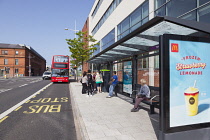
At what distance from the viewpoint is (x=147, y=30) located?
11.8ft

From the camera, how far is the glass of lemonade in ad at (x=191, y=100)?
111 inches

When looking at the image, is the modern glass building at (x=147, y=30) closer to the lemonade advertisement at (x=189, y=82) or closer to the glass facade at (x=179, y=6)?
the glass facade at (x=179, y=6)

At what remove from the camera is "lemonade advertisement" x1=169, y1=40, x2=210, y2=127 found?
270cm

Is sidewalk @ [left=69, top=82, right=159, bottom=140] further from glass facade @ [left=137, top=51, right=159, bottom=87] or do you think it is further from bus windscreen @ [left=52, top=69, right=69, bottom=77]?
bus windscreen @ [left=52, top=69, right=69, bottom=77]

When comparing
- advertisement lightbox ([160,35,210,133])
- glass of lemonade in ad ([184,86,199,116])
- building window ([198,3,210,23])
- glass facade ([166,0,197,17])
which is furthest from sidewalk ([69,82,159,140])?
glass facade ([166,0,197,17])

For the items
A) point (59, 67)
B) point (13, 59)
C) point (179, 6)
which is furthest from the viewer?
point (13, 59)

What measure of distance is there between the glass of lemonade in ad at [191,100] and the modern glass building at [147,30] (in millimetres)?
1302

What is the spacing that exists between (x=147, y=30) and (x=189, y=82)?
1612 mm

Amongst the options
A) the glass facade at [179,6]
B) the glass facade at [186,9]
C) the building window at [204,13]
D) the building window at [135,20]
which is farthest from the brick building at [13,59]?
the building window at [204,13]

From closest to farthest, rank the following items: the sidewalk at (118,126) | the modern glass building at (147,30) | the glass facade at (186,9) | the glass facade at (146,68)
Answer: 1. the modern glass building at (147,30)
2. the sidewalk at (118,126)
3. the glass facade at (186,9)
4. the glass facade at (146,68)

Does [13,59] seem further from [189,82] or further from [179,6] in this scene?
[189,82]

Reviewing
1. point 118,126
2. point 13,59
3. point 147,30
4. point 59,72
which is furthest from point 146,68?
point 13,59

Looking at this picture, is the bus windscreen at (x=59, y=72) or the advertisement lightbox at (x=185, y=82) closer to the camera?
the advertisement lightbox at (x=185, y=82)

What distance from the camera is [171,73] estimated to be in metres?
2.69
